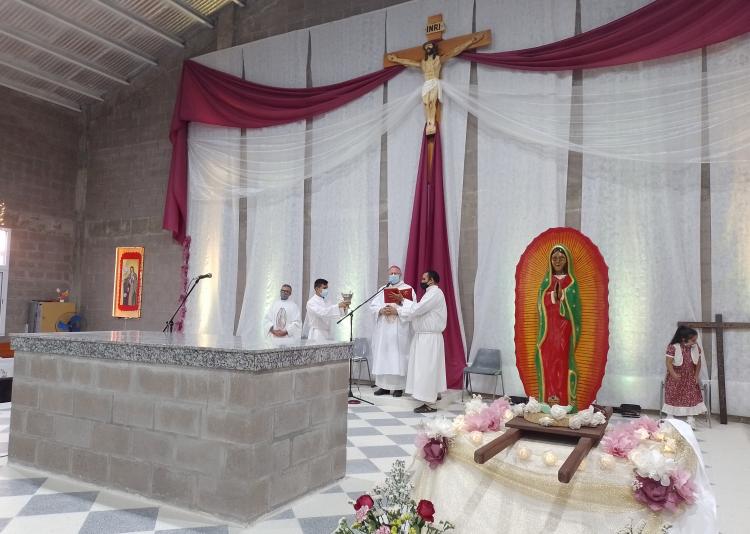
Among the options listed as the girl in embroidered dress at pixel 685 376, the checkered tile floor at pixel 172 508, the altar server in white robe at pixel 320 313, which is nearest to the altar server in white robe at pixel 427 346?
the altar server in white robe at pixel 320 313

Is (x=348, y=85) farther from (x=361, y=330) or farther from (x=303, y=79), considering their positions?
(x=361, y=330)

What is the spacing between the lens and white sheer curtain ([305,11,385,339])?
8078 millimetres

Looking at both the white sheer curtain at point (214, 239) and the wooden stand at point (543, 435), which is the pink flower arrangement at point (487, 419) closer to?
the wooden stand at point (543, 435)

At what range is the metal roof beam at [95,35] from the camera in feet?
28.2

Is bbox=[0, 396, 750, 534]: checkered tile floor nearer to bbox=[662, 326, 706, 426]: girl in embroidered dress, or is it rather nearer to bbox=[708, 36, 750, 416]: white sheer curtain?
bbox=[662, 326, 706, 426]: girl in embroidered dress

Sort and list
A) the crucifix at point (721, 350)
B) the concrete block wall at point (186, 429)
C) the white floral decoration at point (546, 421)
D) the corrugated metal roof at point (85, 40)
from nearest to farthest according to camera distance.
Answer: the white floral decoration at point (546, 421) → the concrete block wall at point (186, 429) → the crucifix at point (721, 350) → the corrugated metal roof at point (85, 40)

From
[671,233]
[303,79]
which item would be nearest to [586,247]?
[671,233]

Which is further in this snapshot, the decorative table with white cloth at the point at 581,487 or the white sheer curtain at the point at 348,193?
the white sheer curtain at the point at 348,193

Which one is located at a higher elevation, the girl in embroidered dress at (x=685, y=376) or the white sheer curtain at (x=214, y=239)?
the white sheer curtain at (x=214, y=239)

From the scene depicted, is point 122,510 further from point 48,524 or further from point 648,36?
point 648,36

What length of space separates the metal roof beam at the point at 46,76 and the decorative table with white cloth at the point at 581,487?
10.2 metres

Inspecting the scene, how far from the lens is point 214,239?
955 cm

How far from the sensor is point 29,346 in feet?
12.3

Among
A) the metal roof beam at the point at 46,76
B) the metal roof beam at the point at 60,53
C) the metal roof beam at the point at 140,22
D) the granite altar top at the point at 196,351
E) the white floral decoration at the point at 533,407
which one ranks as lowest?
the white floral decoration at the point at 533,407
